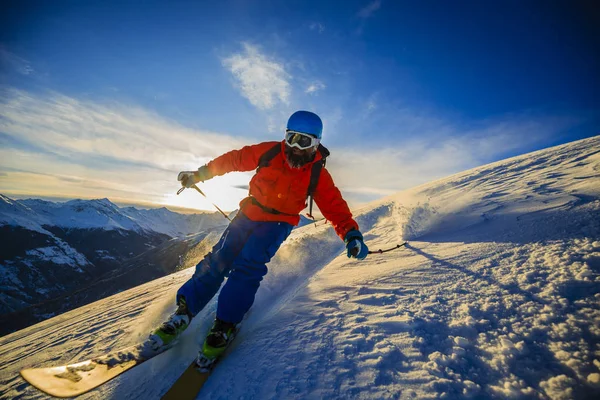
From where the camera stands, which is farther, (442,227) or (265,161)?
(442,227)

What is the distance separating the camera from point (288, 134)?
3.66m

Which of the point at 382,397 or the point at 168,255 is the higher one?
the point at 382,397

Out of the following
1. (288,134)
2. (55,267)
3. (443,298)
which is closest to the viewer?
(443,298)

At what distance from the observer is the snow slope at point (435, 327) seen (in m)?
1.73

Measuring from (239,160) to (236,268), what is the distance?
1798mm

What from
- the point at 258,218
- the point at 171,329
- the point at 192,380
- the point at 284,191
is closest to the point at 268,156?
the point at 284,191

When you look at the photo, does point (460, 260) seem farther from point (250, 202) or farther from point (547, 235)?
point (250, 202)

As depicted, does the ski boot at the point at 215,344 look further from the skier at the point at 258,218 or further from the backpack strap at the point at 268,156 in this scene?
the backpack strap at the point at 268,156

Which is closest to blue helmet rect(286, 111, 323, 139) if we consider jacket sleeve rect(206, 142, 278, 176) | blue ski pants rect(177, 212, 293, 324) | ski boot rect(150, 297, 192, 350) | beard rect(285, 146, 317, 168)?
beard rect(285, 146, 317, 168)

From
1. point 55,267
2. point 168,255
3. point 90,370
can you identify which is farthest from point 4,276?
point 90,370

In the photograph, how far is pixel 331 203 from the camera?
3.92m

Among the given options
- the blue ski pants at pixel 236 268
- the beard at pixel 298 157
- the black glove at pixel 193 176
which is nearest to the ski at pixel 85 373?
the blue ski pants at pixel 236 268

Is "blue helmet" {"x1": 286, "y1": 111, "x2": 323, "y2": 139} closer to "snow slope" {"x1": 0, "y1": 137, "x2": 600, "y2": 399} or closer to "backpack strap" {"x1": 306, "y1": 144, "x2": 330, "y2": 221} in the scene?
"backpack strap" {"x1": 306, "y1": 144, "x2": 330, "y2": 221}

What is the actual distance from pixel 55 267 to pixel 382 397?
24449cm
